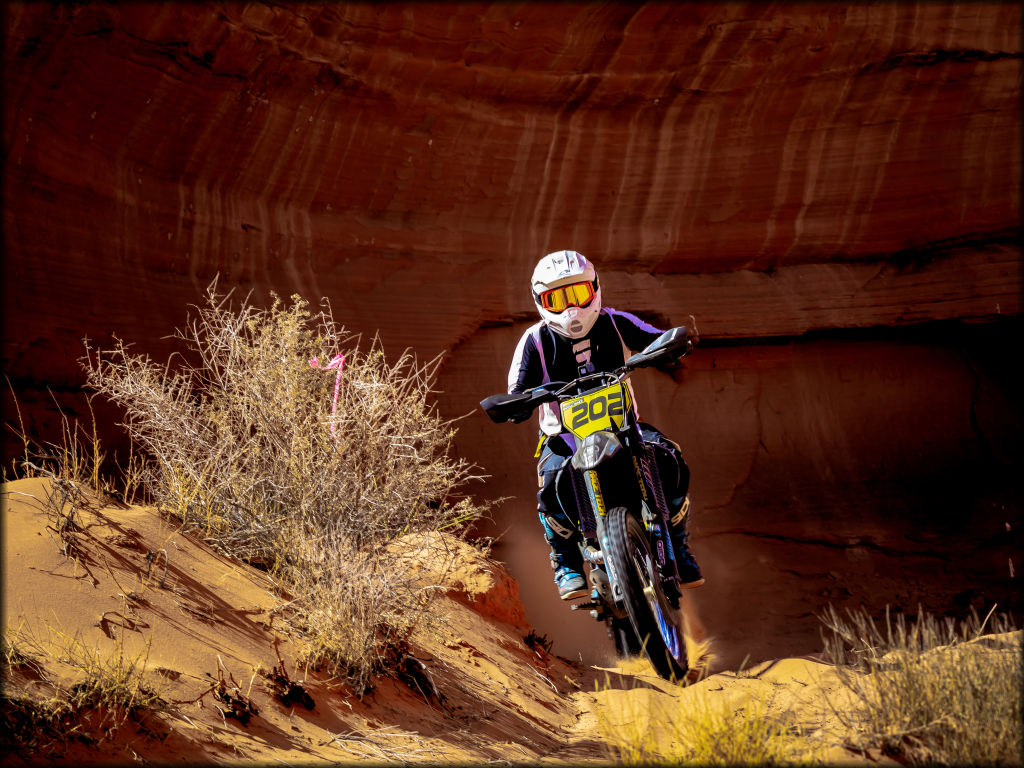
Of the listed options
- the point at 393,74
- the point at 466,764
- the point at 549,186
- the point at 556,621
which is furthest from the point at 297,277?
the point at 466,764

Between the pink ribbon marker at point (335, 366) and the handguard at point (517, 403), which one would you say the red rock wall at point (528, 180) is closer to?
the pink ribbon marker at point (335, 366)

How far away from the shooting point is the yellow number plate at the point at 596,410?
13.7 feet

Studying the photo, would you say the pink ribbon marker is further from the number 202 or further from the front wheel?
the front wheel

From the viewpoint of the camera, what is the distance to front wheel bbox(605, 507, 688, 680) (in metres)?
3.89

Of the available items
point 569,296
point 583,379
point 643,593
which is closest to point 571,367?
point 569,296

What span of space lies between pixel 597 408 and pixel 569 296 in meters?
0.71

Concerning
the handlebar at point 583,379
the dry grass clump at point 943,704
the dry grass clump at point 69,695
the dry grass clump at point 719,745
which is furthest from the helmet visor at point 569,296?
the dry grass clump at point 69,695

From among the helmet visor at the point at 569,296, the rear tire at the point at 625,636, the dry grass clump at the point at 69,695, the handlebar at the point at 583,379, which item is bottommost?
the rear tire at the point at 625,636

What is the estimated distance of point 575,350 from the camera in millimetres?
4758

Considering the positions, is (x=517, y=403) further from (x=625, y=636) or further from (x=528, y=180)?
(x=528, y=180)

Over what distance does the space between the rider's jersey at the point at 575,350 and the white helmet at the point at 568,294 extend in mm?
135

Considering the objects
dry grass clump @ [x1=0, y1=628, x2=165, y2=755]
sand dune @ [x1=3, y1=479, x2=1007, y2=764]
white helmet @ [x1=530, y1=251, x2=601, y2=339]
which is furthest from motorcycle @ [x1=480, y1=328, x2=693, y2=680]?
dry grass clump @ [x1=0, y1=628, x2=165, y2=755]

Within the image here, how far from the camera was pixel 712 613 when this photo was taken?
28.8ft

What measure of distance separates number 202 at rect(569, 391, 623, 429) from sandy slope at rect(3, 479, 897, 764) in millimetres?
1204
